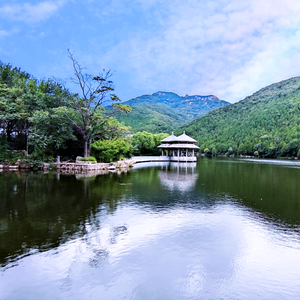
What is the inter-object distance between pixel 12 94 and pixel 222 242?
23.5 m

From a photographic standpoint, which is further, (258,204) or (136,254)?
(258,204)

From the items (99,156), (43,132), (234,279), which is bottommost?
(234,279)

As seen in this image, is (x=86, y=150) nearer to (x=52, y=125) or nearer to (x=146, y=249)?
(x=52, y=125)

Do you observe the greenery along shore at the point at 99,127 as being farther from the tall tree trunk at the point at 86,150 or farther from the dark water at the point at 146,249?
the dark water at the point at 146,249

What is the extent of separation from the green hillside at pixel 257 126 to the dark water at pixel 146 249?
51.6m

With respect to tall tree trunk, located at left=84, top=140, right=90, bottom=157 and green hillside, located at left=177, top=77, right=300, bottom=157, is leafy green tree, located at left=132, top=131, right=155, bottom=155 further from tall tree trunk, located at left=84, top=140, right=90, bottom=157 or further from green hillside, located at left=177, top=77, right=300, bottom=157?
green hillside, located at left=177, top=77, right=300, bottom=157

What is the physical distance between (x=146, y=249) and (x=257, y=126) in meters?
73.4

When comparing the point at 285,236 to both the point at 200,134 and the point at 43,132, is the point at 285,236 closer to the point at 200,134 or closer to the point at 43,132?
the point at 43,132

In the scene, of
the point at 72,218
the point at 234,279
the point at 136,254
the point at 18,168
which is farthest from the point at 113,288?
the point at 18,168

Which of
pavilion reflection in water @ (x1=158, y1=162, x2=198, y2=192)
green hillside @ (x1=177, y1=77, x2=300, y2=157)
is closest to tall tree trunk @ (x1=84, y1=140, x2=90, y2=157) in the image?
pavilion reflection in water @ (x1=158, y1=162, x2=198, y2=192)

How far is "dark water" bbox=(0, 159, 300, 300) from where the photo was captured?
152 inches

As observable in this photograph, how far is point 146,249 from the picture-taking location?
16.8ft

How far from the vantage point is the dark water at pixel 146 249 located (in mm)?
3857

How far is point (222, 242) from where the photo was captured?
5566 millimetres
